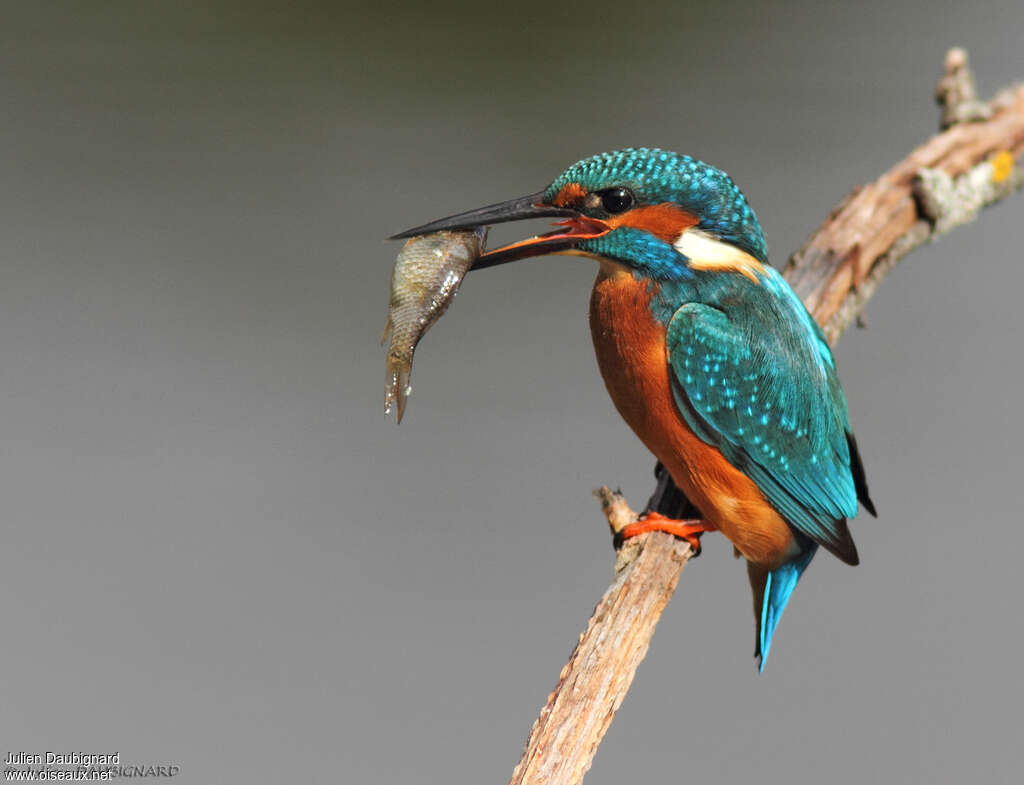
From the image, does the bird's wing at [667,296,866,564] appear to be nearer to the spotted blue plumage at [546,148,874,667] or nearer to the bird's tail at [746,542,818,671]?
the spotted blue plumage at [546,148,874,667]

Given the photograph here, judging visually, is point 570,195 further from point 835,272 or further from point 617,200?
point 835,272

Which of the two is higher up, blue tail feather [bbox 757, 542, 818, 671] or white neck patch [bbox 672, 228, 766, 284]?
white neck patch [bbox 672, 228, 766, 284]

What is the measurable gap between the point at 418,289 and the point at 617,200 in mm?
342

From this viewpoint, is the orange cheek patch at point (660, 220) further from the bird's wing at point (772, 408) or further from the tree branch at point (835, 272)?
the tree branch at point (835, 272)

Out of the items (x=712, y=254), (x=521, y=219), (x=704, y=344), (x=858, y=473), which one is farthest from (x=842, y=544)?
(x=521, y=219)

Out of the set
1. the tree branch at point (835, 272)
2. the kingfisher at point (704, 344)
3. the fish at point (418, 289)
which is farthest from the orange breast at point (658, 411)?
the fish at point (418, 289)

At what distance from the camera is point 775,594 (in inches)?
80.5

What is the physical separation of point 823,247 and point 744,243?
45 cm

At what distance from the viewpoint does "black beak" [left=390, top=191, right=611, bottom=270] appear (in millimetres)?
1763

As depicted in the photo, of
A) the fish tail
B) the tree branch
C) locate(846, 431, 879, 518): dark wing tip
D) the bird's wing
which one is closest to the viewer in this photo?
the tree branch

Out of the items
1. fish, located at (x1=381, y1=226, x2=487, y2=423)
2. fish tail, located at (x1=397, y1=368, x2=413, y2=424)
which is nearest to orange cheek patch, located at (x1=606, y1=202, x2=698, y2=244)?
fish, located at (x1=381, y1=226, x2=487, y2=423)

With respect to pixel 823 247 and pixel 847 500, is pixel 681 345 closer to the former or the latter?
pixel 847 500

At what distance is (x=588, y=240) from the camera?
70.9 inches

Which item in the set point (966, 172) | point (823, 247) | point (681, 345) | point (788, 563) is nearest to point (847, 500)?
point (788, 563)
